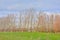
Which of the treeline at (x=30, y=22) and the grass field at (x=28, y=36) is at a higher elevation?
the treeline at (x=30, y=22)

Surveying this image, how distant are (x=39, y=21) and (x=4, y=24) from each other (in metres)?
0.76

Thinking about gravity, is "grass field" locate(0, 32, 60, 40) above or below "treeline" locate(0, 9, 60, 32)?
below

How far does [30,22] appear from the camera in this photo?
3006 mm

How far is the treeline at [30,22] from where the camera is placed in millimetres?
2889

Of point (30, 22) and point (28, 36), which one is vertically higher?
point (30, 22)

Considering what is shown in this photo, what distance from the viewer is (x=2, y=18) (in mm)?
2980

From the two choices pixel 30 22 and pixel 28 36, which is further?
pixel 30 22

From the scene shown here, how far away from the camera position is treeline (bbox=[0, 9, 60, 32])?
289 cm

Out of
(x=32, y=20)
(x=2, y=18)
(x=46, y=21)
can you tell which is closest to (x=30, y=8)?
(x=32, y=20)

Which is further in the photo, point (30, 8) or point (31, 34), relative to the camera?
point (30, 8)

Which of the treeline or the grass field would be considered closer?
the grass field

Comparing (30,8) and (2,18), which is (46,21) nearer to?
(30,8)

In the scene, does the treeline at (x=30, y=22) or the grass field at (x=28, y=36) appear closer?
the grass field at (x=28, y=36)

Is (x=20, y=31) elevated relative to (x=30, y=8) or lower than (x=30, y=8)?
lower
